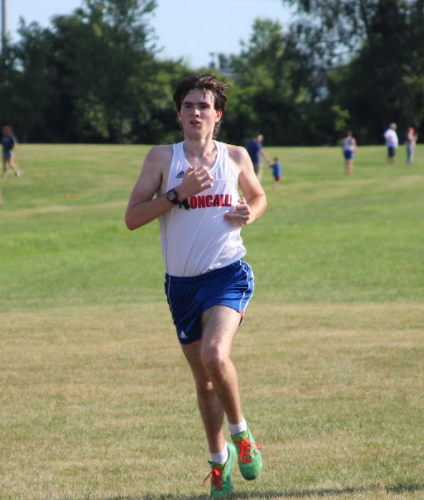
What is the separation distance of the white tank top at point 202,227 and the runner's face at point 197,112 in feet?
0.58

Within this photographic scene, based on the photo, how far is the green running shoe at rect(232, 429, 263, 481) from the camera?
5.18 m

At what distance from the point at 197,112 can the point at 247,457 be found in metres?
1.96

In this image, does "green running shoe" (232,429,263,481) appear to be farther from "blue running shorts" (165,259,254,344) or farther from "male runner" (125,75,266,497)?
"blue running shorts" (165,259,254,344)

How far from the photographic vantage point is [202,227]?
5250mm

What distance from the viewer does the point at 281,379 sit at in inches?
337

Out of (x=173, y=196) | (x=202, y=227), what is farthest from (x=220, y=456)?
(x=173, y=196)

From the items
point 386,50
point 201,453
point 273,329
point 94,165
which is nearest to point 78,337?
point 273,329

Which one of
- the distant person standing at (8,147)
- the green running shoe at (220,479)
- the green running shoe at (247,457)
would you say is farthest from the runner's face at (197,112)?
the distant person standing at (8,147)

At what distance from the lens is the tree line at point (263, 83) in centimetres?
7375

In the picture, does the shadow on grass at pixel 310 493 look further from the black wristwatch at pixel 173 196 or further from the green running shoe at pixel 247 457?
the black wristwatch at pixel 173 196

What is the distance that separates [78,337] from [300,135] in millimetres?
67432

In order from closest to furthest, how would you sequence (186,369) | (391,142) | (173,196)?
1. (173,196)
2. (186,369)
3. (391,142)

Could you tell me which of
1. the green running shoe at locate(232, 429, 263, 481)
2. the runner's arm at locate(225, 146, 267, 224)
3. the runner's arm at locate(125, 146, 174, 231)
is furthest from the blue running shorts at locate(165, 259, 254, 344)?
the green running shoe at locate(232, 429, 263, 481)

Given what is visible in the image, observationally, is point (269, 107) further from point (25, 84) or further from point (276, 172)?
point (276, 172)
